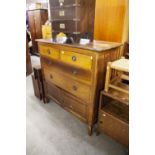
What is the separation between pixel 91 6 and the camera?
56.4 inches

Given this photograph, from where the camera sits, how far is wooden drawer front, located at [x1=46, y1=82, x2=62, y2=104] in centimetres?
185

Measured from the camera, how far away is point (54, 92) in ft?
6.33

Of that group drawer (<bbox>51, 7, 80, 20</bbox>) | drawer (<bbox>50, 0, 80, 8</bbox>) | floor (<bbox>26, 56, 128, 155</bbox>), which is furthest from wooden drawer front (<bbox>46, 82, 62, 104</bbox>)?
drawer (<bbox>50, 0, 80, 8</bbox>)

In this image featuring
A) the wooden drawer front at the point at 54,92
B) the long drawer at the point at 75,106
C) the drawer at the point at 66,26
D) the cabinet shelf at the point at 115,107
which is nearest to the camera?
the cabinet shelf at the point at 115,107

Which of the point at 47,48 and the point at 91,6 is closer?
the point at 91,6

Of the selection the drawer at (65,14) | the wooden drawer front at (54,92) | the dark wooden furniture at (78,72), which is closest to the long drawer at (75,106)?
the dark wooden furniture at (78,72)

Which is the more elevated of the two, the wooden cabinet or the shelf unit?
the wooden cabinet

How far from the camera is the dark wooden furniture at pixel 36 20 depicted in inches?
161

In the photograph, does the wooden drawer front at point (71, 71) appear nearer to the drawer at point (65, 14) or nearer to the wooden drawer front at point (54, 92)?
the wooden drawer front at point (54, 92)

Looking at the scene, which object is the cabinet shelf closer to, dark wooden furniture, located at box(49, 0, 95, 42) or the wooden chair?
the wooden chair

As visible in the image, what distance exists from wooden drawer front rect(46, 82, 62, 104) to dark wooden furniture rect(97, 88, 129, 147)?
0.65 m
